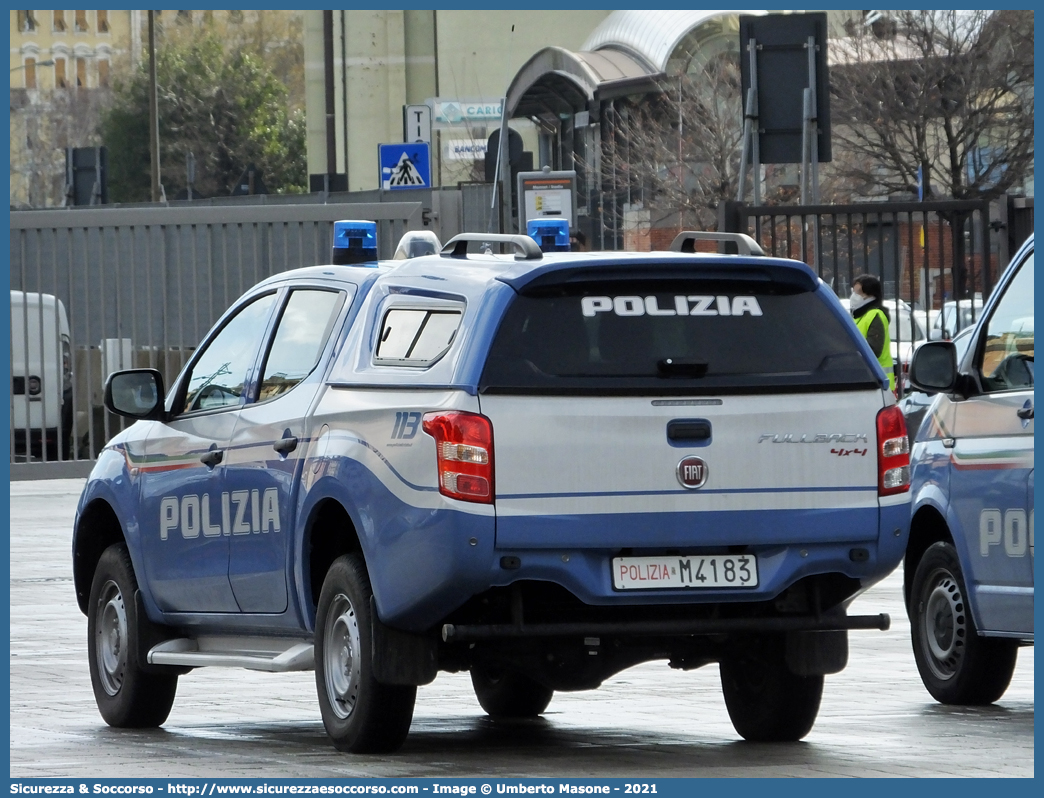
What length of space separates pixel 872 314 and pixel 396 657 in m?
10.6

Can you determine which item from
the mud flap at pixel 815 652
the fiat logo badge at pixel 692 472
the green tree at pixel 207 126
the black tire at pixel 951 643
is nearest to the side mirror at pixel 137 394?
the fiat logo badge at pixel 692 472

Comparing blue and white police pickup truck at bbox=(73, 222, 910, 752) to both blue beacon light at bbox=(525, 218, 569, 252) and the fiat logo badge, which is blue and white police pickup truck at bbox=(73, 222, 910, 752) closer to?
the fiat logo badge

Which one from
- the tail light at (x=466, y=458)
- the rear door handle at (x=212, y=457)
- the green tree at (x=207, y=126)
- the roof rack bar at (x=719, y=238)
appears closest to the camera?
the tail light at (x=466, y=458)

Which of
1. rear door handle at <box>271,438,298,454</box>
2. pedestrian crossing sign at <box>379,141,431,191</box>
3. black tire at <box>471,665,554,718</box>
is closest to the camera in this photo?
rear door handle at <box>271,438,298,454</box>

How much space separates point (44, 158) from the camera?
110 metres

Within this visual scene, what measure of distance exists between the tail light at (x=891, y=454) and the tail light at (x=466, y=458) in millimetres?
1348

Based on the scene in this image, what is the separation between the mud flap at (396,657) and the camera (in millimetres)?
7547

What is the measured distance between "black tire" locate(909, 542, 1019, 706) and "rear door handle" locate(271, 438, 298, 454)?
284 centimetres

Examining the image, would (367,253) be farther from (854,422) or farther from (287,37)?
(287,37)

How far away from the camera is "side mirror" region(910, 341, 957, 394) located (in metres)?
9.12

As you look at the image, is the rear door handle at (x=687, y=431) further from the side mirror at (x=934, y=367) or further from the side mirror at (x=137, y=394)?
the side mirror at (x=137, y=394)

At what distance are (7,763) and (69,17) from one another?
462ft

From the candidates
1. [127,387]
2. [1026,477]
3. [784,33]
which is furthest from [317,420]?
[784,33]

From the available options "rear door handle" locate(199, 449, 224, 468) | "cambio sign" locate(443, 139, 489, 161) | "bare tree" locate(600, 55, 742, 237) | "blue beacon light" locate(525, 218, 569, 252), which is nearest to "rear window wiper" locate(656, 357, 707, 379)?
"rear door handle" locate(199, 449, 224, 468)
